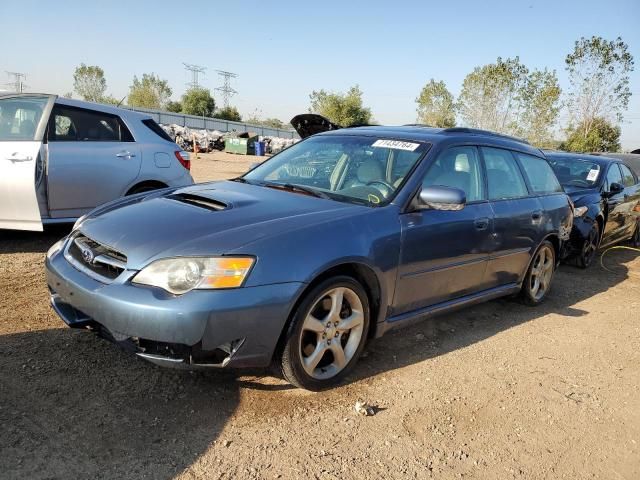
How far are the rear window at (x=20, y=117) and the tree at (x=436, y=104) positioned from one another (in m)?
42.2

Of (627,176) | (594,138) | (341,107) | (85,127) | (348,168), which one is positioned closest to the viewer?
(348,168)

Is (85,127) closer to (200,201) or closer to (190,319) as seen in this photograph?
(200,201)

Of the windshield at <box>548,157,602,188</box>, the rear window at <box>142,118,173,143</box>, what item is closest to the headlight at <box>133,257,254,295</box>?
the rear window at <box>142,118,173,143</box>

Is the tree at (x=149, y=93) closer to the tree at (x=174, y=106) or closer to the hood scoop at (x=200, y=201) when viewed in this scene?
the tree at (x=174, y=106)

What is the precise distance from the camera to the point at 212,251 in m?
2.60

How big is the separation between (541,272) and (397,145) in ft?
7.70

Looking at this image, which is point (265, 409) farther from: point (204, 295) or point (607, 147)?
point (607, 147)

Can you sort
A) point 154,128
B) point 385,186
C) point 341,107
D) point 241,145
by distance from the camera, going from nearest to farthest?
1. point 385,186
2. point 154,128
3. point 241,145
4. point 341,107

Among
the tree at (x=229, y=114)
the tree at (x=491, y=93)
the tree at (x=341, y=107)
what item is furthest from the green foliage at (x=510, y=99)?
the tree at (x=229, y=114)

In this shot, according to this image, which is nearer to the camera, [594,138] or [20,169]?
[20,169]

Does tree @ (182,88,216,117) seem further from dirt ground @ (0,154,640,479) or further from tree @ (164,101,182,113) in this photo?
dirt ground @ (0,154,640,479)

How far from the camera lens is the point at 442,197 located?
3.32m

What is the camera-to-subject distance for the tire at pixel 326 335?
2822mm

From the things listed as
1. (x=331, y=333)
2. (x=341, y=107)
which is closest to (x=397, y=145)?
(x=331, y=333)
